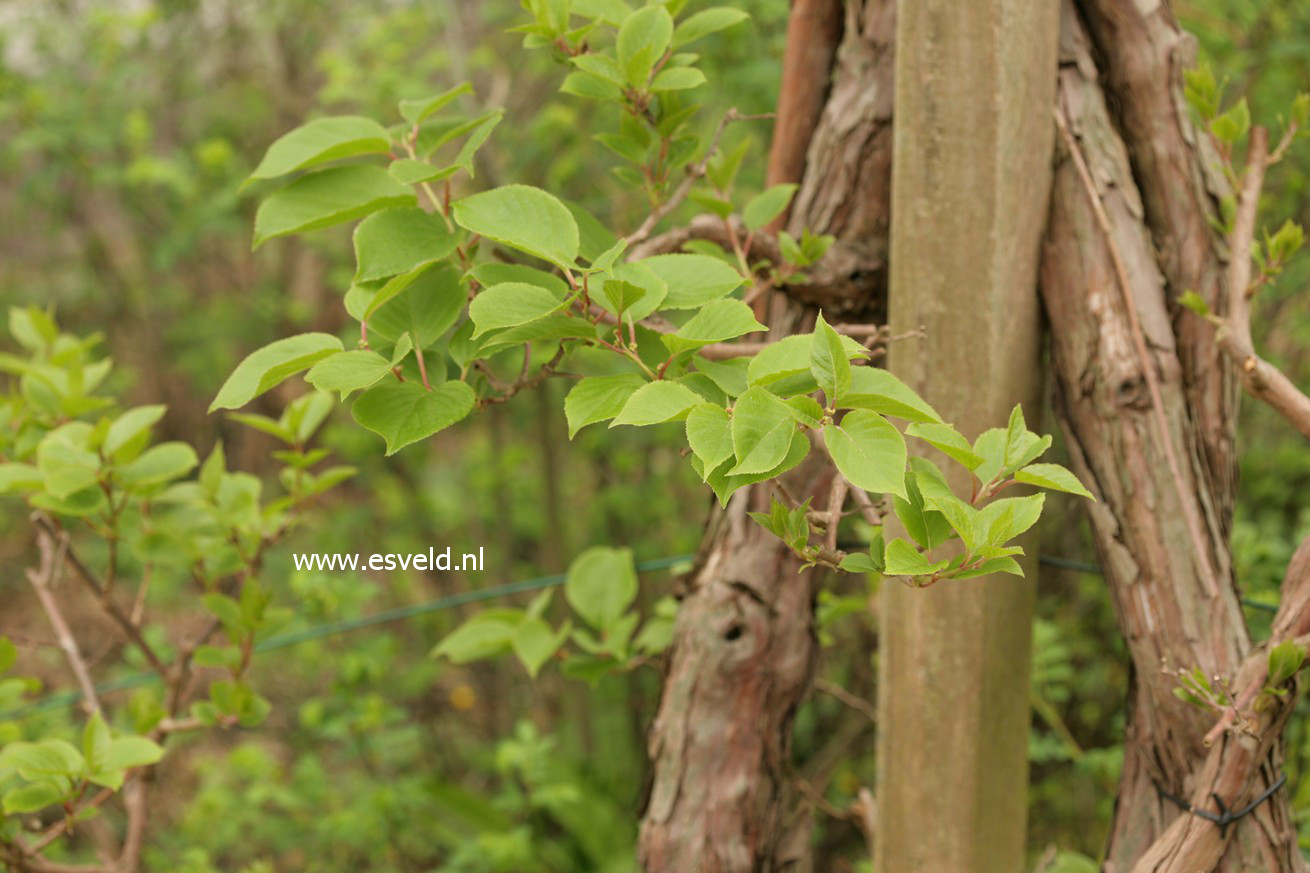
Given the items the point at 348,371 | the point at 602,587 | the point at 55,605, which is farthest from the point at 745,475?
the point at 55,605

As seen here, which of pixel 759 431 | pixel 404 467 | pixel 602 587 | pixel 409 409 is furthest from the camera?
pixel 404 467

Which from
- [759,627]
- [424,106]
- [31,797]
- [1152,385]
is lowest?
[31,797]

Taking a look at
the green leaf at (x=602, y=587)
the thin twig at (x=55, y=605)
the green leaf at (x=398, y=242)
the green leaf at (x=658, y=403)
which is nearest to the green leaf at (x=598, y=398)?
the green leaf at (x=658, y=403)

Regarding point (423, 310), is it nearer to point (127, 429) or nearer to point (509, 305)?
point (509, 305)

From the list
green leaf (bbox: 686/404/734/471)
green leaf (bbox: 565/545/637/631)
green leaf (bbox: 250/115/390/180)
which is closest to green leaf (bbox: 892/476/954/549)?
green leaf (bbox: 686/404/734/471)

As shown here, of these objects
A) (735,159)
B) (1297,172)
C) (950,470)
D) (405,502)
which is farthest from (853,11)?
(405,502)

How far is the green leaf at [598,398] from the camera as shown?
617mm

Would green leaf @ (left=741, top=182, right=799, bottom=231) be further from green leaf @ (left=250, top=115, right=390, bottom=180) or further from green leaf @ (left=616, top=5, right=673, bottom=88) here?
green leaf @ (left=250, top=115, right=390, bottom=180)

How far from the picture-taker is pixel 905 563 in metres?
0.60

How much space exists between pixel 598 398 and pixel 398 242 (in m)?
0.20

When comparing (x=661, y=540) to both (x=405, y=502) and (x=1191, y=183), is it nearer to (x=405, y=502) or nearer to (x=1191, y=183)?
(x=405, y=502)

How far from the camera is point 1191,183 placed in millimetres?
926

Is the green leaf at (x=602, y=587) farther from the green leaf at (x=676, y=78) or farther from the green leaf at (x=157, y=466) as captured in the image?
the green leaf at (x=676, y=78)

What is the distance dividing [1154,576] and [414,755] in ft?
8.74
